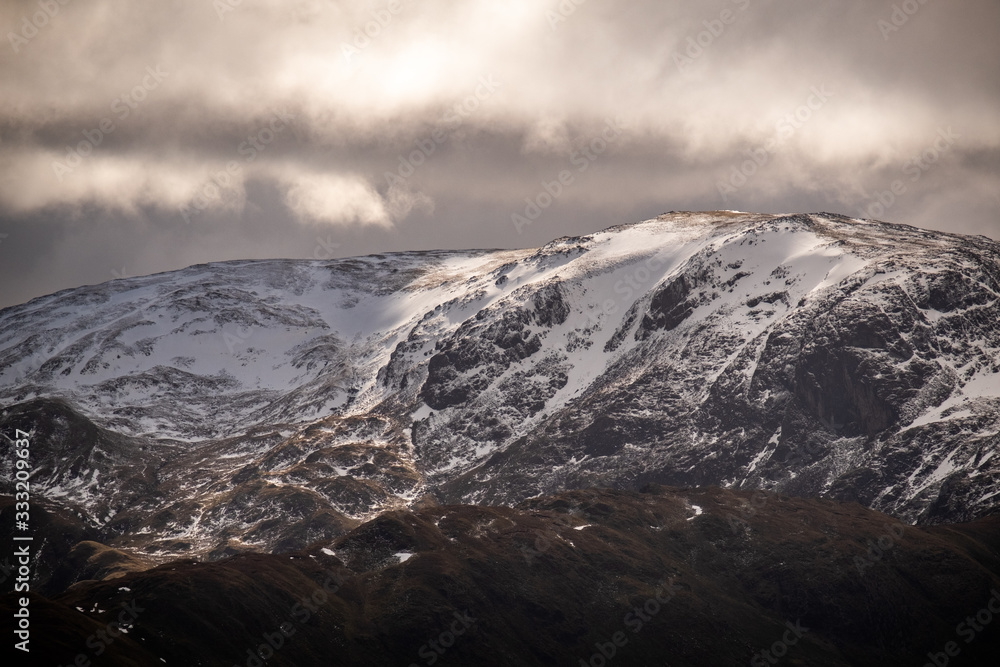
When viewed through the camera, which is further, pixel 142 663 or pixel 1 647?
pixel 142 663

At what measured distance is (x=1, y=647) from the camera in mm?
184875

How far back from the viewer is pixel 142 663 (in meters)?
199

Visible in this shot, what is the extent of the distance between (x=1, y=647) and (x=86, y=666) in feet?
44.1

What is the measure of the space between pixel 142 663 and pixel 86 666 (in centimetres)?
1267

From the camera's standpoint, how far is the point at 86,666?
188125 millimetres

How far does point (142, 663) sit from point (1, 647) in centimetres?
2398
